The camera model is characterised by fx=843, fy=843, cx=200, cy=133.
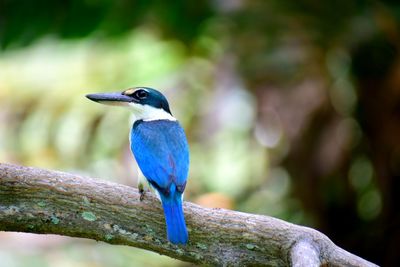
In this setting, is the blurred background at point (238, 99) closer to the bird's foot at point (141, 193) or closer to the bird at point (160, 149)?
the bird at point (160, 149)

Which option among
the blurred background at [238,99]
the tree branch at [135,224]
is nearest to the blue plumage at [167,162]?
the tree branch at [135,224]

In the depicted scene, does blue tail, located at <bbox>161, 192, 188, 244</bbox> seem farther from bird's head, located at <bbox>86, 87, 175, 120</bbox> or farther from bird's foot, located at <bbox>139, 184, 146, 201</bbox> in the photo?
bird's head, located at <bbox>86, 87, 175, 120</bbox>

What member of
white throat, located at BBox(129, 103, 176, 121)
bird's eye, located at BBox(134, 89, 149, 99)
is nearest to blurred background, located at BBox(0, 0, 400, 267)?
white throat, located at BBox(129, 103, 176, 121)

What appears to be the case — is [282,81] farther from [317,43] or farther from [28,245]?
[28,245]

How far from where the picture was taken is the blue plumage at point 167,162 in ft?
12.0

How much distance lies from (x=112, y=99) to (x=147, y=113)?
0.30m

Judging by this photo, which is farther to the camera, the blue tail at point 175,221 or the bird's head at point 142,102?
the bird's head at point 142,102

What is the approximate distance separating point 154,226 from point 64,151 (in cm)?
325

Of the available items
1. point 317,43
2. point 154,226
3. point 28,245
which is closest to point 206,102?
point 317,43

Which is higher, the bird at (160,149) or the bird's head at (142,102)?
the bird's head at (142,102)

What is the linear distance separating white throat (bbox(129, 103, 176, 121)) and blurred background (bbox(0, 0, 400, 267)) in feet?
5.01

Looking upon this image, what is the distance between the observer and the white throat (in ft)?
15.8

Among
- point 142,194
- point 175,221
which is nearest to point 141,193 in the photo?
point 142,194

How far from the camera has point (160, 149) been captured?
436 centimetres
